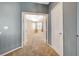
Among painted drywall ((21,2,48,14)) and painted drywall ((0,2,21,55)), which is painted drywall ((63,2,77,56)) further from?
painted drywall ((0,2,21,55))

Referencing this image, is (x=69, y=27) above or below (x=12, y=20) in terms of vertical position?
below

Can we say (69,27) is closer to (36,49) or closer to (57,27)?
(57,27)

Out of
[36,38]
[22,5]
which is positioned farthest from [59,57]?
[22,5]

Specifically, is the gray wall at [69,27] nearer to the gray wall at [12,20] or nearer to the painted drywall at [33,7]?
the painted drywall at [33,7]

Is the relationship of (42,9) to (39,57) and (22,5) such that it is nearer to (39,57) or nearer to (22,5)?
(22,5)

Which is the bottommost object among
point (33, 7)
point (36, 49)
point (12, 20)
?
point (36, 49)

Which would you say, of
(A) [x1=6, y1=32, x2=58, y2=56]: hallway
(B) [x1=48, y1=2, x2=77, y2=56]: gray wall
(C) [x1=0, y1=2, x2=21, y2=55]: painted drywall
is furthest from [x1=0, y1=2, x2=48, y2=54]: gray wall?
(B) [x1=48, y1=2, x2=77, y2=56]: gray wall

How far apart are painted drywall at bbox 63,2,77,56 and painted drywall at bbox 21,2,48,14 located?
0.36 metres

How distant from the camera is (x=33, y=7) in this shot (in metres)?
2.03

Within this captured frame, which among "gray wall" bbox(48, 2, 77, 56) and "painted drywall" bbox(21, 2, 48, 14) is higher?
"painted drywall" bbox(21, 2, 48, 14)

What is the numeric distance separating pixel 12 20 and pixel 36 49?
0.68 m

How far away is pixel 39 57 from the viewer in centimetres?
205

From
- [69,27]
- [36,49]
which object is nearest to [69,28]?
[69,27]

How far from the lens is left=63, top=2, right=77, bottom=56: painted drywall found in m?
1.92
